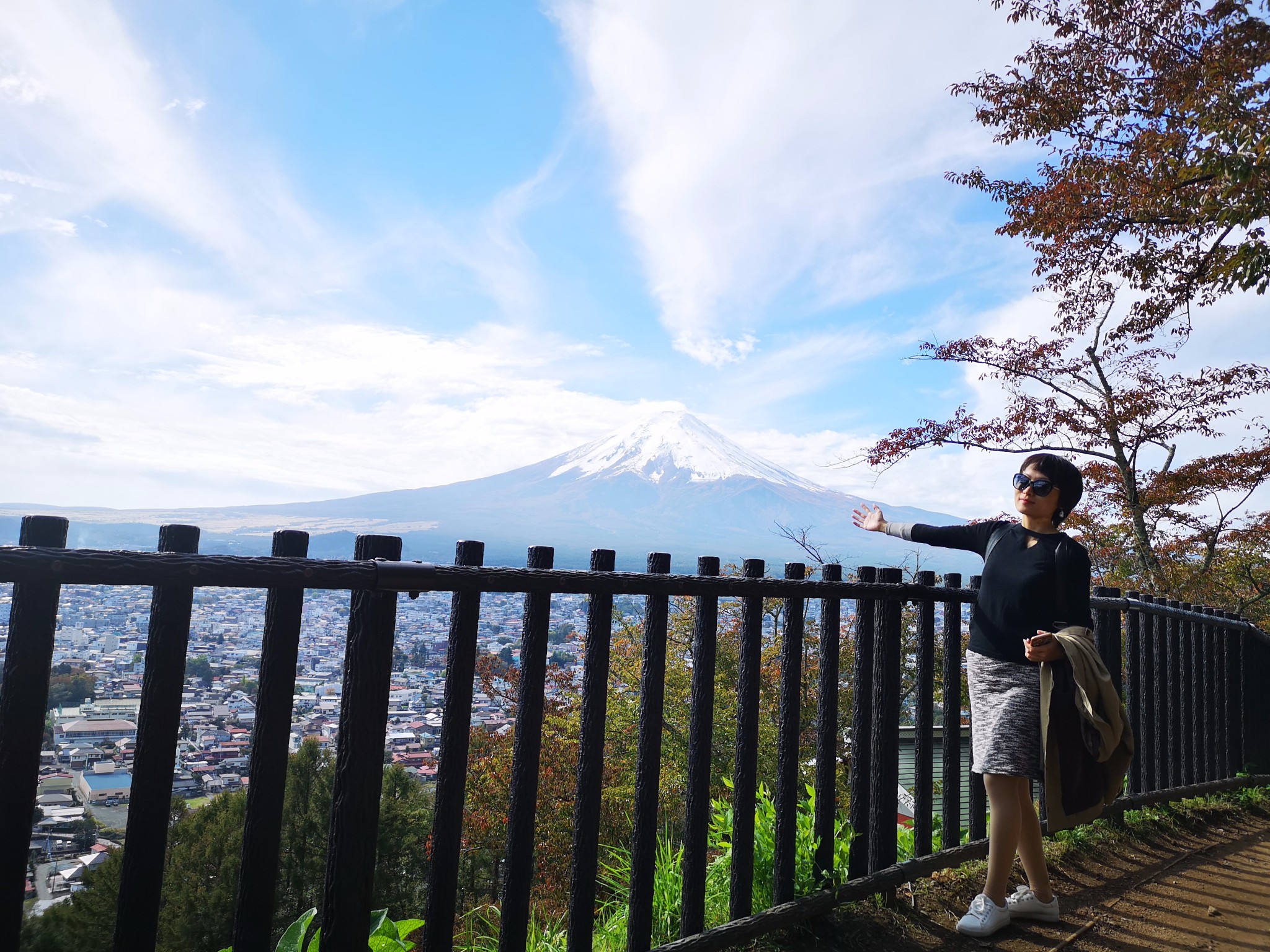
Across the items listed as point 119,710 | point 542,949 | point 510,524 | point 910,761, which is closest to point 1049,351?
point 910,761

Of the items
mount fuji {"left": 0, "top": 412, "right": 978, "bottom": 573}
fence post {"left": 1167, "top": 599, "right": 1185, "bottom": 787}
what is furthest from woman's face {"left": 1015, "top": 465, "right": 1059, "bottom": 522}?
mount fuji {"left": 0, "top": 412, "right": 978, "bottom": 573}

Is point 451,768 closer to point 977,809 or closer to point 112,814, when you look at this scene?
point 112,814

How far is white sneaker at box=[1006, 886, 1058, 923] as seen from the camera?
3.22m

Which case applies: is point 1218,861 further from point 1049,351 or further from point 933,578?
point 1049,351

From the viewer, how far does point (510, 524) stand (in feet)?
325

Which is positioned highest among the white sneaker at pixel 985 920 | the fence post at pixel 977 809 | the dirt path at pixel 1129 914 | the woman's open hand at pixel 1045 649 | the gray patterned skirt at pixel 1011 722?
the woman's open hand at pixel 1045 649

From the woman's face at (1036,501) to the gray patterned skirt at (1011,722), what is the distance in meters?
0.58

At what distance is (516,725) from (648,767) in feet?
1.99

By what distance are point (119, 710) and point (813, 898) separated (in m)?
2.73

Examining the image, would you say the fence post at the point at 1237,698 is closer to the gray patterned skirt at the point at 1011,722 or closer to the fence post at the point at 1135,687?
the fence post at the point at 1135,687

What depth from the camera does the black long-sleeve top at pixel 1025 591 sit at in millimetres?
2990

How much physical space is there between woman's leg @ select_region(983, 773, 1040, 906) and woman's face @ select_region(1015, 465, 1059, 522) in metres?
1.01

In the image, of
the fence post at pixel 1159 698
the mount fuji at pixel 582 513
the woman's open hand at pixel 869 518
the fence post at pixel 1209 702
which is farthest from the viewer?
the mount fuji at pixel 582 513

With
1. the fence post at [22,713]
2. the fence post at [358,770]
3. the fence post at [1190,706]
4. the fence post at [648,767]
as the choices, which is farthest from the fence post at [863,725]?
the fence post at [1190,706]
